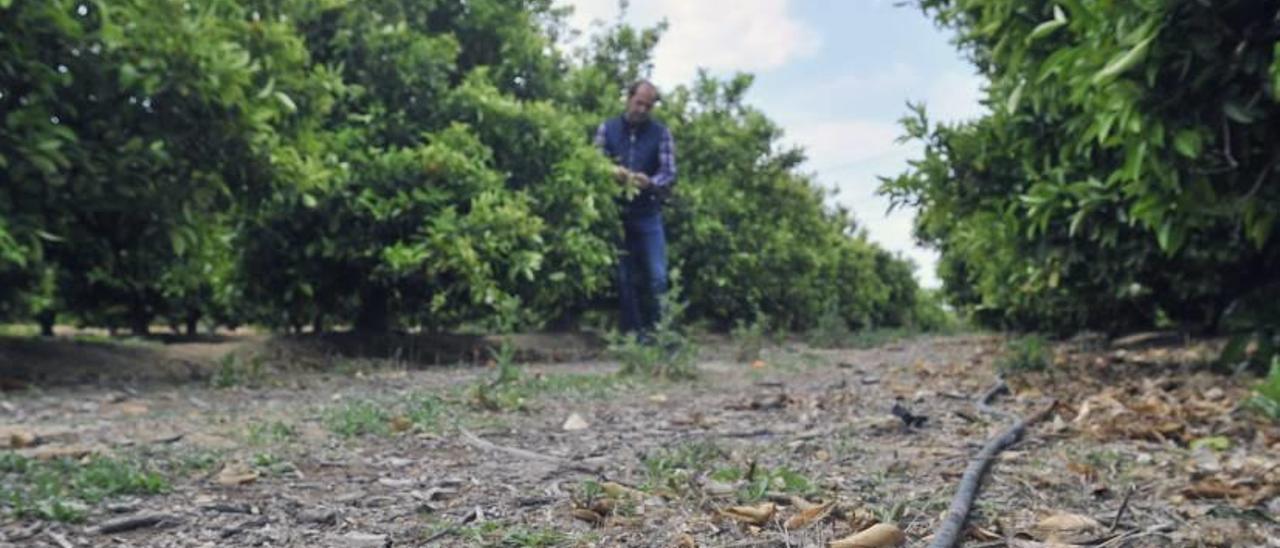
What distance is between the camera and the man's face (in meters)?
6.89

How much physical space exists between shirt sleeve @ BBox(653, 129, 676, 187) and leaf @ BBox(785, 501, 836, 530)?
5.06m

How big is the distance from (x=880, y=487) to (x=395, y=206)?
409cm

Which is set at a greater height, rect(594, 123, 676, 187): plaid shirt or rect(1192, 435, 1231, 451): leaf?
rect(594, 123, 676, 187): plaid shirt

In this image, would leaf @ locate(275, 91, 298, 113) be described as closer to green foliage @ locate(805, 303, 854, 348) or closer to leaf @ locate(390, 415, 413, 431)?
leaf @ locate(390, 415, 413, 431)

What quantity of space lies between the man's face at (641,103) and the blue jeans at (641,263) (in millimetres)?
660

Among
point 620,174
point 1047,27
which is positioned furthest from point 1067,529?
point 620,174

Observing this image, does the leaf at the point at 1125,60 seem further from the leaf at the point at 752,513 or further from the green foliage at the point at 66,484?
the green foliage at the point at 66,484

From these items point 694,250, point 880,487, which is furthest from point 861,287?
point 880,487

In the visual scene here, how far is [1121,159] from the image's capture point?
12.8ft

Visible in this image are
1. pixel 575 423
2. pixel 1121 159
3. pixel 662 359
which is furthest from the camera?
pixel 662 359

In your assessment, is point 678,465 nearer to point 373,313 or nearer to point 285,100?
point 285,100

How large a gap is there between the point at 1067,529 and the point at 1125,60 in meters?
1.23

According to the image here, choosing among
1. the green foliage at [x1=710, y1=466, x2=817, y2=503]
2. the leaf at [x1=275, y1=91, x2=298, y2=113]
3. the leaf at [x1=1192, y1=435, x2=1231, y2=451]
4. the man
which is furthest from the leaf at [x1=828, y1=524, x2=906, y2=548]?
the man

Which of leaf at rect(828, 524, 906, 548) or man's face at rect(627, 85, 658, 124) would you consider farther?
man's face at rect(627, 85, 658, 124)
